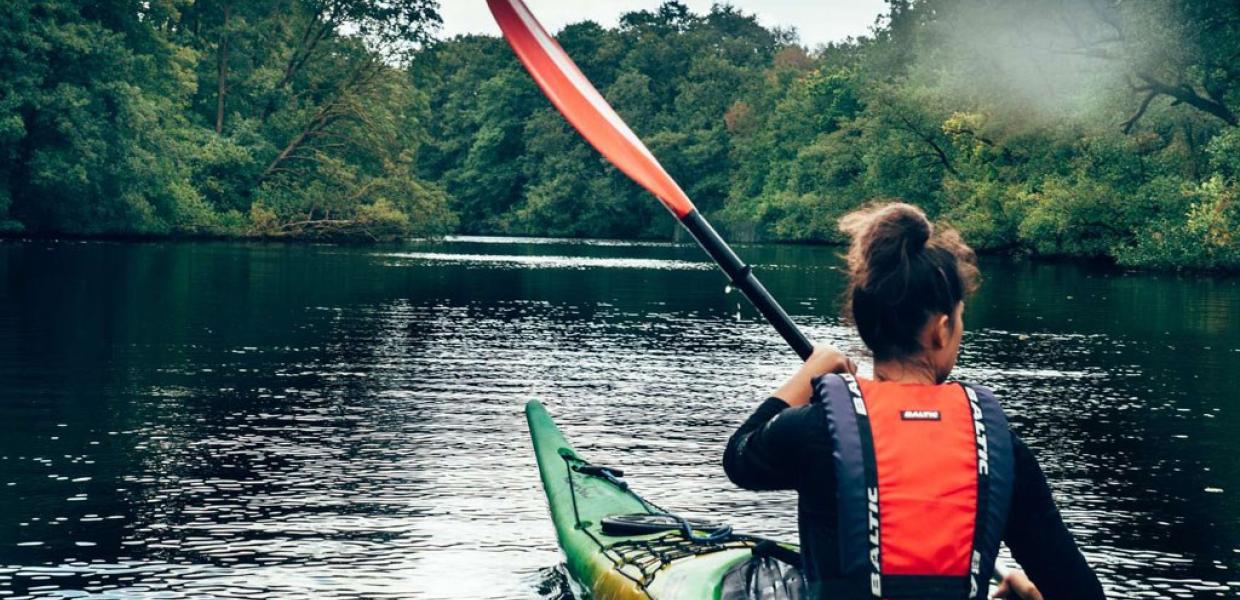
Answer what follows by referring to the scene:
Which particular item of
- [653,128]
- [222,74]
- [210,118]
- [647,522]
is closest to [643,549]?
[647,522]

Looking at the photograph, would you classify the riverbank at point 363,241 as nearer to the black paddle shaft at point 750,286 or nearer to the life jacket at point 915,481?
the black paddle shaft at point 750,286

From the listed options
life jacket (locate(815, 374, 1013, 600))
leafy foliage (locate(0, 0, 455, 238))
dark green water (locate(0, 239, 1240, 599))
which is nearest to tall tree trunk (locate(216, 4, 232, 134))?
leafy foliage (locate(0, 0, 455, 238))

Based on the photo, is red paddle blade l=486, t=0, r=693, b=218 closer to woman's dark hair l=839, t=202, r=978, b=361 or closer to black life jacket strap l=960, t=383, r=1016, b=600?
woman's dark hair l=839, t=202, r=978, b=361

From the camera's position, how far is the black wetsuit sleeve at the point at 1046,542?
135 inches

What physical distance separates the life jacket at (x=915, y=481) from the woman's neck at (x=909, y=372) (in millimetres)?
58

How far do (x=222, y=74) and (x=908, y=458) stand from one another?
2381 inches

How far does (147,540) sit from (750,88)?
83635mm

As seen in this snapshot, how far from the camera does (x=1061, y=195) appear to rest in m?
47.2

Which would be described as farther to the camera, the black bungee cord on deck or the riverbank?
the riverbank

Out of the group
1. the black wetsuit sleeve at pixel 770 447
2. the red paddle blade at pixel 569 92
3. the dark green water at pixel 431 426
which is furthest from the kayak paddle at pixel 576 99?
the dark green water at pixel 431 426

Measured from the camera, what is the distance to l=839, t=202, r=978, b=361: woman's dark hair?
3379 mm

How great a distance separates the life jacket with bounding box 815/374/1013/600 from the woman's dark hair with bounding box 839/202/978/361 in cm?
15

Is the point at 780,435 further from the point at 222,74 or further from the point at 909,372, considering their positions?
the point at 222,74

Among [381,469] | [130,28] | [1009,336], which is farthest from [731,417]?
[130,28]
